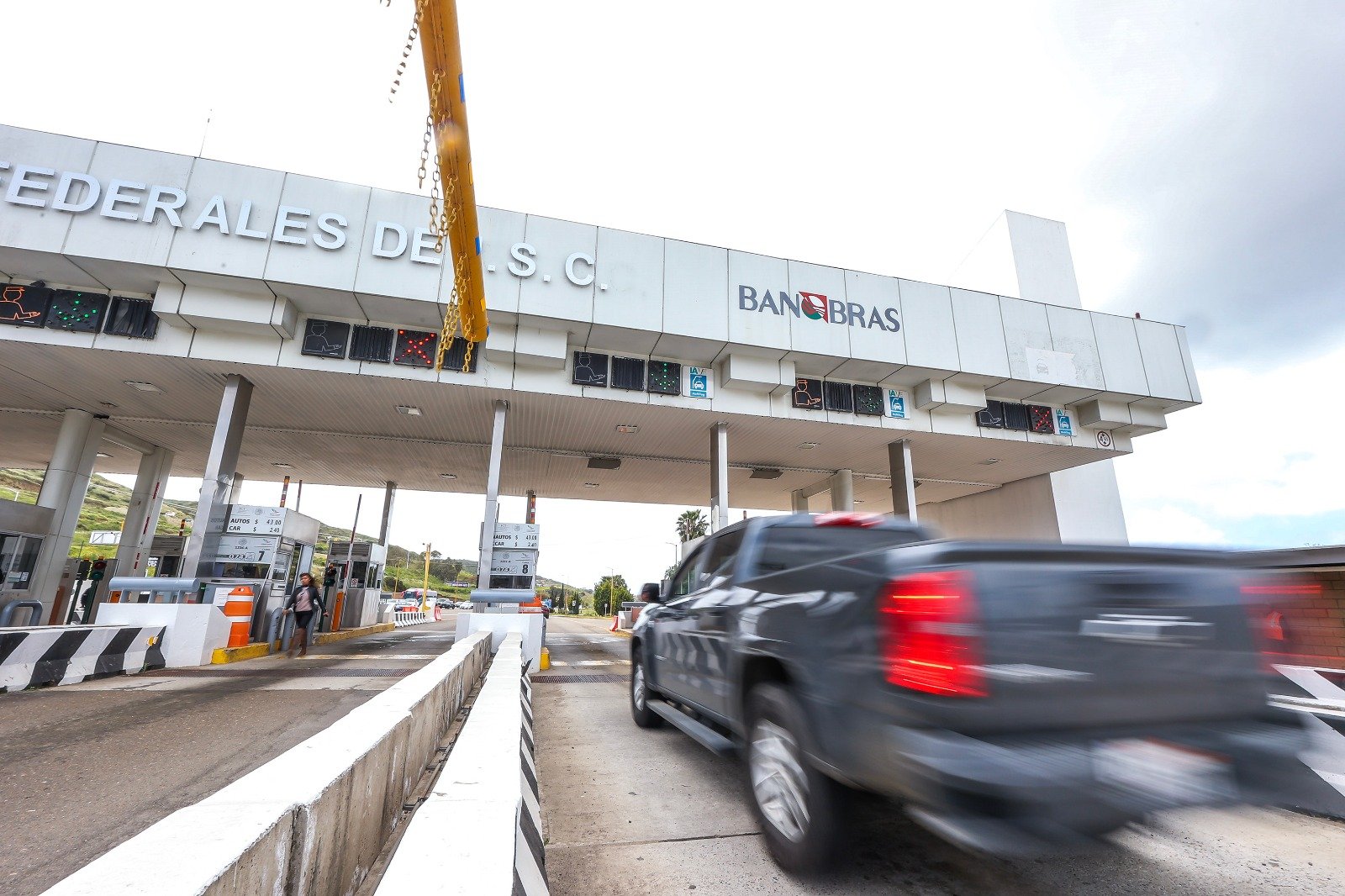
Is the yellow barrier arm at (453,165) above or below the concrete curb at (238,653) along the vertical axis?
above

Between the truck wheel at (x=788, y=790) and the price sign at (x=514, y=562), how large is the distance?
939cm

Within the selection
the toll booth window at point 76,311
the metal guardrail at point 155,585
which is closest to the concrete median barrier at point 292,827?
the metal guardrail at point 155,585

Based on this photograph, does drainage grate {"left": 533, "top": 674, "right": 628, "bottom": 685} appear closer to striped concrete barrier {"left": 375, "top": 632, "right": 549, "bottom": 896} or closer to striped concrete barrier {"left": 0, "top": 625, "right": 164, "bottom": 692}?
striped concrete barrier {"left": 0, "top": 625, "right": 164, "bottom": 692}

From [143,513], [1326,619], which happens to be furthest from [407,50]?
[143,513]

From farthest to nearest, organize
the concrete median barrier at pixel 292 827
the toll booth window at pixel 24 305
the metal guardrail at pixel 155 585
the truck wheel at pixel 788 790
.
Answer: the toll booth window at pixel 24 305 → the metal guardrail at pixel 155 585 → the truck wheel at pixel 788 790 → the concrete median barrier at pixel 292 827

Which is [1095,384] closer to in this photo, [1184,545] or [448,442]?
[1184,545]

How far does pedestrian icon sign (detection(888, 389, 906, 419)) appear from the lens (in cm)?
1345

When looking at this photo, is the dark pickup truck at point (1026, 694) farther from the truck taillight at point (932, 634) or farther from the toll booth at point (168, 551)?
the toll booth at point (168, 551)

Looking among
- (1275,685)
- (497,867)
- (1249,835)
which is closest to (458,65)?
(497,867)

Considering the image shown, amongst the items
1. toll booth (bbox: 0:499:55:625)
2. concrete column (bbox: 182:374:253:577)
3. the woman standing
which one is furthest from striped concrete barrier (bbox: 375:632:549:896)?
toll booth (bbox: 0:499:55:625)

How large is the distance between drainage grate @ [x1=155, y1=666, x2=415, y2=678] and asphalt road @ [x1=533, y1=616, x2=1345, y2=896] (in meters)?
5.85

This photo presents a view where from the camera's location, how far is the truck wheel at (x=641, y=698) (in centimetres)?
536

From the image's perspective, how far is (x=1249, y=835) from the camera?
2.98m

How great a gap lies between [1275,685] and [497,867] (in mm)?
2820
